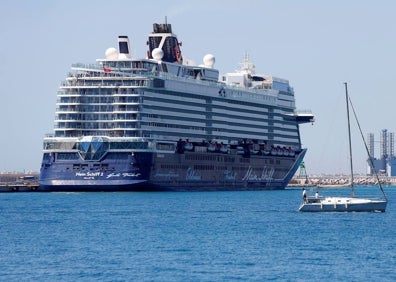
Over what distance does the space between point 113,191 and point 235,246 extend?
6174 cm

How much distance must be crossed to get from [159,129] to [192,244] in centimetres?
6665

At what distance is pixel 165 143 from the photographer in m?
132

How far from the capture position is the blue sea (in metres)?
54.7

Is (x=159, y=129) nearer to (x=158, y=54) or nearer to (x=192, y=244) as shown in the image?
(x=158, y=54)

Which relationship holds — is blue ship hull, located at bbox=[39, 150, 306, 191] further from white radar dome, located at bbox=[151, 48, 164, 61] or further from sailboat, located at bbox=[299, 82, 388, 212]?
sailboat, located at bbox=[299, 82, 388, 212]

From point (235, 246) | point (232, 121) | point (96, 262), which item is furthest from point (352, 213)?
point (232, 121)

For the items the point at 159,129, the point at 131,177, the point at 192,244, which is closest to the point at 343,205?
the point at 192,244

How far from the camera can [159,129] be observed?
132 m

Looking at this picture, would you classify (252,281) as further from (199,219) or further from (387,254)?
(199,219)

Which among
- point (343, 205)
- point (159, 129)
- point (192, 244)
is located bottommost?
point (192, 244)

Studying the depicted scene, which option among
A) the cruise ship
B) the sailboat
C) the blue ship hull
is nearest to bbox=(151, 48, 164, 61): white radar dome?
the cruise ship

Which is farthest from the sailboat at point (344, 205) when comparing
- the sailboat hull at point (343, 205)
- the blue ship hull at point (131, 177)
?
the blue ship hull at point (131, 177)

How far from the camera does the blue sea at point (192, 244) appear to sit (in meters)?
54.7

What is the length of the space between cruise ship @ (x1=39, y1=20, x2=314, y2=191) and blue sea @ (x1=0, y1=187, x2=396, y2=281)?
23.2 metres
